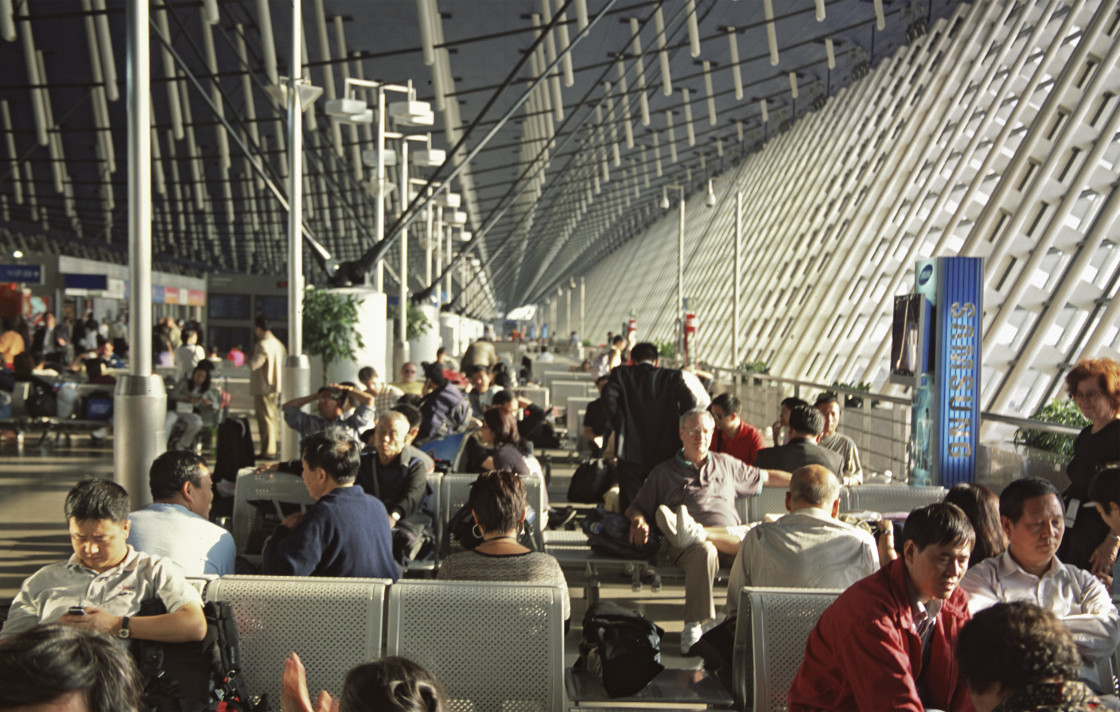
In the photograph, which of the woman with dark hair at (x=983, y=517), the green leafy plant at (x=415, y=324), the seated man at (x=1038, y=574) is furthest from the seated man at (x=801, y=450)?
the green leafy plant at (x=415, y=324)

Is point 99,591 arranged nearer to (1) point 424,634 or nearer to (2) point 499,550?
(1) point 424,634

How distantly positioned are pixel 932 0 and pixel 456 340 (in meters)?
29.1

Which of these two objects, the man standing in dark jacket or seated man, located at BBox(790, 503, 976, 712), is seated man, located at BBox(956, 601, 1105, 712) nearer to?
seated man, located at BBox(790, 503, 976, 712)

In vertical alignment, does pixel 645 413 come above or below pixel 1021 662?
above

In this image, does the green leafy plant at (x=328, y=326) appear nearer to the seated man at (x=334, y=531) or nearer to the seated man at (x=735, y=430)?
the seated man at (x=735, y=430)

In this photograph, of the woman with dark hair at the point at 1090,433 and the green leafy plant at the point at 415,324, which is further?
the green leafy plant at the point at 415,324

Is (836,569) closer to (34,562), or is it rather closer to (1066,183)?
(34,562)

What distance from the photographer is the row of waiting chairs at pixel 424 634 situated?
385cm

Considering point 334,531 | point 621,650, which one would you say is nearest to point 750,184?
point 334,531

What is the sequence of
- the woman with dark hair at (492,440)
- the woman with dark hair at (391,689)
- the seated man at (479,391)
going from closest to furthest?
the woman with dark hair at (391,689)
the woman with dark hair at (492,440)
the seated man at (479,391)

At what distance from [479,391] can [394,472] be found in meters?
5.68

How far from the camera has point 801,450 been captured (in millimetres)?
7172

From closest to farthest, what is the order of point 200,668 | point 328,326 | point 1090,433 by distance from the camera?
point 200,668 → point 1090,433 → point 328,326

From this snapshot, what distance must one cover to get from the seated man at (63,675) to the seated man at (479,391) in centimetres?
968
